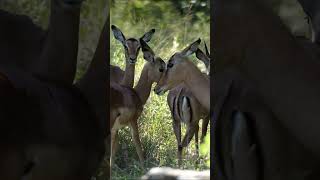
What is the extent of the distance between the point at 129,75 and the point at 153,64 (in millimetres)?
163

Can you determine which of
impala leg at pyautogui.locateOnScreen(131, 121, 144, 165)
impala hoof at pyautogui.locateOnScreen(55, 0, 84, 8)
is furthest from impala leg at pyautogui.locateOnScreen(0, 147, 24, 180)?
impala leg at pyautogui.locateOnScreen(131, 121, 144, 165)

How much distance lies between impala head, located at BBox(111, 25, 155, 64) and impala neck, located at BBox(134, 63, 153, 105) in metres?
0.07

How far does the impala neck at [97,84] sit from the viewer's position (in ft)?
5.50

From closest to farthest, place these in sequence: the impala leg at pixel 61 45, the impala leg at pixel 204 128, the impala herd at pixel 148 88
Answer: the impala leg at pixel 61 45 → the impala leg at pixel 204 128 → the impala herd at pixel 148 88

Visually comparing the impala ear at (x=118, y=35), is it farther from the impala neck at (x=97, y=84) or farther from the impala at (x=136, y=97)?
the impala neck at (x=97, y=84)

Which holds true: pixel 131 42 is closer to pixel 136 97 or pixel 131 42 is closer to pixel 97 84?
pixel 136 97

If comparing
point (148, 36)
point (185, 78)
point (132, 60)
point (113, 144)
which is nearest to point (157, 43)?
point (148, 36)

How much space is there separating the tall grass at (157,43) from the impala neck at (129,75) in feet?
0.47

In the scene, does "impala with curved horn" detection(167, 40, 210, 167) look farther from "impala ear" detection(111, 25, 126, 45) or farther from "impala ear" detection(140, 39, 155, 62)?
"impala ear" detection(111, 25, 126, 45)

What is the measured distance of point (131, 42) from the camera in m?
2.06

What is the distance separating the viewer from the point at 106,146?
1.70 metres

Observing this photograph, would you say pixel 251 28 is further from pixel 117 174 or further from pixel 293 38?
pixel 117 174

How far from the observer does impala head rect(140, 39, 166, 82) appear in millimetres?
2017

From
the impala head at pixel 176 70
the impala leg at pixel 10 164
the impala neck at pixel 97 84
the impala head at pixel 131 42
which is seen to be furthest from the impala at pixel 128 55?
the impala leg at pixel 10 164
